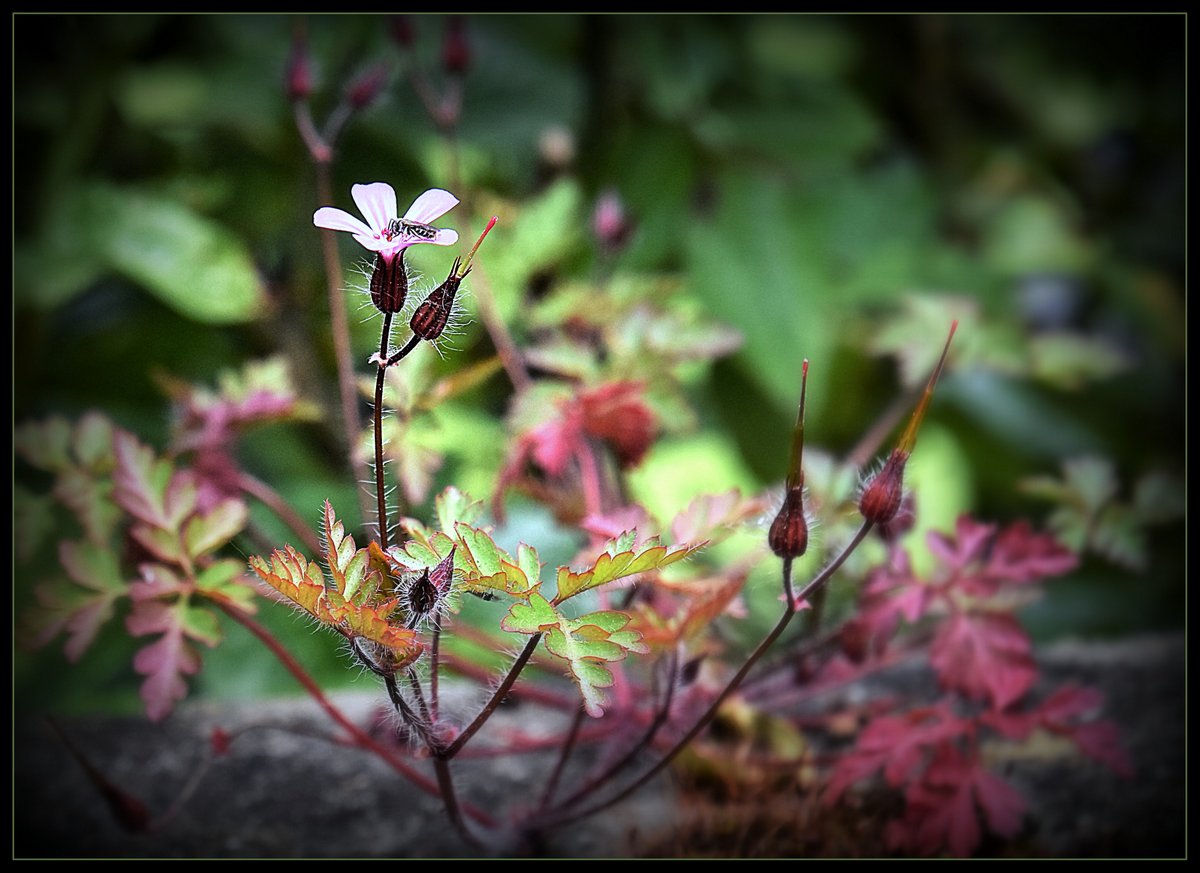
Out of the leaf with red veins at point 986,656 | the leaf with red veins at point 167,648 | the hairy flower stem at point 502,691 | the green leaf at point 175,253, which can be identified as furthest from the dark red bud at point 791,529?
the green leaf at point 175,253

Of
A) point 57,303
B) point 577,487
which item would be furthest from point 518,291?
point 57,303

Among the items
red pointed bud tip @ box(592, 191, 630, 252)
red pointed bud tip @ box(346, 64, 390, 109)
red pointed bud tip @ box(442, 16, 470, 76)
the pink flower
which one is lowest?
the pink flower

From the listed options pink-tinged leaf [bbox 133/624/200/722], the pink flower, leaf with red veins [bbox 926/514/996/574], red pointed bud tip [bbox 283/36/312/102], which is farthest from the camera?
red pointed bud tip [bbox 283/36/312/102]

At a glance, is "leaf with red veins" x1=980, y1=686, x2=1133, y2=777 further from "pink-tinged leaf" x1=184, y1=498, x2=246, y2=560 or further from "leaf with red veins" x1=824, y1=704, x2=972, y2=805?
"pink-tinged leaf" x1=184, y1=498, x2=246, y2=560

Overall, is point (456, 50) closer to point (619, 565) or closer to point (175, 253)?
point (175, 253)

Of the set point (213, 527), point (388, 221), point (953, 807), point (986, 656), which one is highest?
point (388, 221)

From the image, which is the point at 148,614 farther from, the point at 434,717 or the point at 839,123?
the point at 839,123

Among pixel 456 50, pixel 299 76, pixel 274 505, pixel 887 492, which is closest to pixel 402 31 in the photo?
pixel 456 50

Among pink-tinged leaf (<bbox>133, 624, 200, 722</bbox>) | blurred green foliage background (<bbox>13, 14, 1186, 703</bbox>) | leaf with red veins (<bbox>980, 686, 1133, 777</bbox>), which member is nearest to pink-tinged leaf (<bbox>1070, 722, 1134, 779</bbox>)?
leaf with red veins (<bbox>980, 686, 1133, 777</bbox>)
